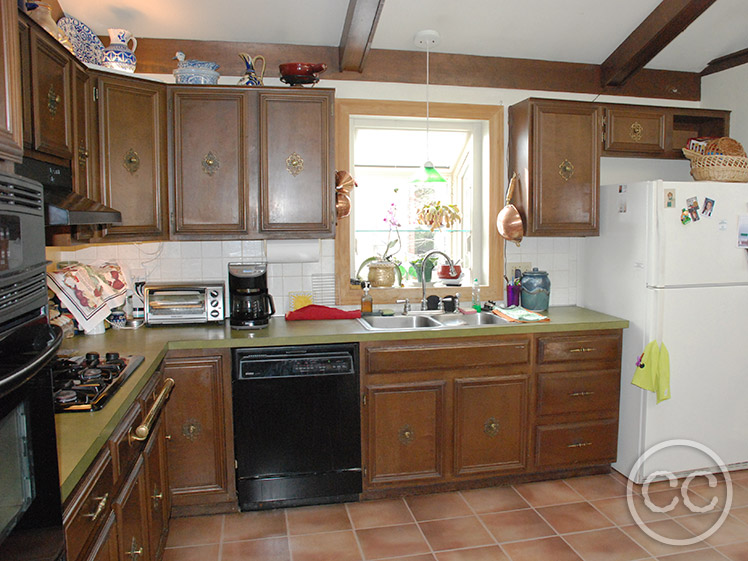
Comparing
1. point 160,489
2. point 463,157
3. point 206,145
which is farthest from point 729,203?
point 160,489

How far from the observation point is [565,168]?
3357 mm

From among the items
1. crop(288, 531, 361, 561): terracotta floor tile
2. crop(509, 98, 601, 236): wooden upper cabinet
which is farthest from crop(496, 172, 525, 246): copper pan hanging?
crop(288, 531, 361, 561): terracotta floor tile

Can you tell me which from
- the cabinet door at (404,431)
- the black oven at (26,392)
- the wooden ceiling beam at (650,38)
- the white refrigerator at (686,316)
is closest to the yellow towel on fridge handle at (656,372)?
the white refrigerator at (686,316)

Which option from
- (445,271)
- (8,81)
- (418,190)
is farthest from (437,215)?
(8,81)

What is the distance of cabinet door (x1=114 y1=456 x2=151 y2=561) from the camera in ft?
5.39

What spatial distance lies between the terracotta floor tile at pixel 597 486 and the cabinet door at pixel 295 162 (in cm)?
201

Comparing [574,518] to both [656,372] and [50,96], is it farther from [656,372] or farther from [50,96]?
[50,96]

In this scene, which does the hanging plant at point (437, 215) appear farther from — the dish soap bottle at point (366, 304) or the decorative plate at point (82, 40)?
the decorative plate at point (82, 40)

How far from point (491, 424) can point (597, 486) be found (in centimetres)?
70

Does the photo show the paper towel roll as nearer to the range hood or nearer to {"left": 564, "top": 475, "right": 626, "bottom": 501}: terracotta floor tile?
the range hood

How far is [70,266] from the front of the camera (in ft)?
8.36

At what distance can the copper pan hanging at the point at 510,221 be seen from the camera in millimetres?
3373

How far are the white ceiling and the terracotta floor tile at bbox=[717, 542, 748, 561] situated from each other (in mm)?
2740

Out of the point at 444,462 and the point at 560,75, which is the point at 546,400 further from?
the point at 560,75
